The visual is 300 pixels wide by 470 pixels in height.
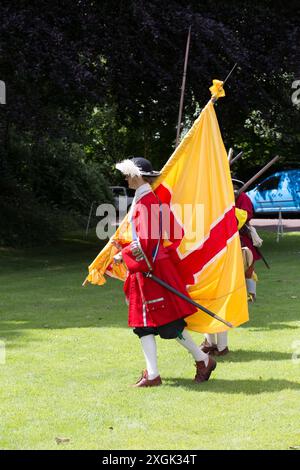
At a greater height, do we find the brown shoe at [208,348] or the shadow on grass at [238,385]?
the brown shoe at [208,348]

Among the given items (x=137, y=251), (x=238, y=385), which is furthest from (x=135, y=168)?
(x=238, y=385)

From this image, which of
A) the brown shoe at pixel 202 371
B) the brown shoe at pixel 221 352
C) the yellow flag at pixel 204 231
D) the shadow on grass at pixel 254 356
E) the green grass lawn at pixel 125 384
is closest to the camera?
the green grass lawn at pixel 125 384

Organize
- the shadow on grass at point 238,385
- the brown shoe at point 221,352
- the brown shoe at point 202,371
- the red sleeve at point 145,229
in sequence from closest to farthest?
1. the shadow on grass at point 238,385
2. the red sleeve at point 145,229
3. the brown shoe at point 202,371
4. the brown shoe at point 221,352

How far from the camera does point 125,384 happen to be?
759cm

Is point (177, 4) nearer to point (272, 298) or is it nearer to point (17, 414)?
point (272, 298)

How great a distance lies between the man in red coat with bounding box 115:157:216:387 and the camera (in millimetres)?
7387

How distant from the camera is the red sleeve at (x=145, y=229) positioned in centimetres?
736

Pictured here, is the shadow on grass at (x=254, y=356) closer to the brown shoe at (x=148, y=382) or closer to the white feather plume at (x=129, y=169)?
the brown shoe at (x=148, y=382)

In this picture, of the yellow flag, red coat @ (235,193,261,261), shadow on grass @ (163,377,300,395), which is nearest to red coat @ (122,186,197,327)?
the yellow flag

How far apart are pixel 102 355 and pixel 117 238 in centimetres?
159

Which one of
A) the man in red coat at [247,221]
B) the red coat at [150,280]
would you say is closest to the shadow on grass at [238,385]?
the red coat at [150,280]

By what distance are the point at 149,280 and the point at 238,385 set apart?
46.9 inches

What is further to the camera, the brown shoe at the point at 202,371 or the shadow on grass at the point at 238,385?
the brown shoe at the point at 202,371

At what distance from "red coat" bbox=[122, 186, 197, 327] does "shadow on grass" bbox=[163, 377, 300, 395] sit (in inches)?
24.1
